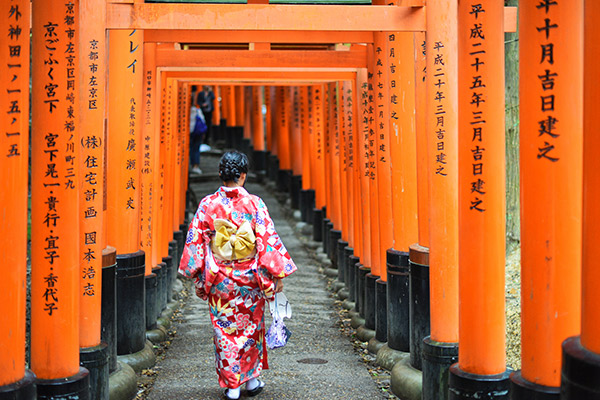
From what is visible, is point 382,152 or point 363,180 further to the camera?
point 363,180

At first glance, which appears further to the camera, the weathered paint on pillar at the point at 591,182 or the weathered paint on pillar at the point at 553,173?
the weathered paint on pillar at the point at 553,173

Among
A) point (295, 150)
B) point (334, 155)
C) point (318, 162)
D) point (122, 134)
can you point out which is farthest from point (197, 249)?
point (295, 150)

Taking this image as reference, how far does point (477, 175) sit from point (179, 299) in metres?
7.20

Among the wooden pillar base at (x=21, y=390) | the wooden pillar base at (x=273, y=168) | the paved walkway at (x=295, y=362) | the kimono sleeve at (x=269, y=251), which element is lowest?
the paved walkway at (x=295, y=362)

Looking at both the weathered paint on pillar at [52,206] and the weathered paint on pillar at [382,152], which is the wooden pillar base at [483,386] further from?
the weathered paint on pillar at [382,152]

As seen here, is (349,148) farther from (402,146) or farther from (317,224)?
(317,224)

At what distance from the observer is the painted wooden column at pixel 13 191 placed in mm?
3613

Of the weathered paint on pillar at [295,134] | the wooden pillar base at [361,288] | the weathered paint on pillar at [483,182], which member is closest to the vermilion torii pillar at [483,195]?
the weathered paint on pillar at [483,182]

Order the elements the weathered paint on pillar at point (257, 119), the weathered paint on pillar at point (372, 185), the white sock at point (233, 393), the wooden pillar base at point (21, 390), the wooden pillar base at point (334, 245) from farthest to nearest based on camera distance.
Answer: the weathered paint on pillar at point (257, 119), the wooden pillar base at point (334, 245), the weathered paint on pillar at point (372, 185), the white sock at point (233, 393), the wooden pillar base at point (21, 390)

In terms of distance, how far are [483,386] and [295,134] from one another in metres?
14.3

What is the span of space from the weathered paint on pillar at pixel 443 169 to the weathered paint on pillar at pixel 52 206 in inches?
90.5

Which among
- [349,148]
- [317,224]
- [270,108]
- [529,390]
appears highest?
[270,108]

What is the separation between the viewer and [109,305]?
6.02 m

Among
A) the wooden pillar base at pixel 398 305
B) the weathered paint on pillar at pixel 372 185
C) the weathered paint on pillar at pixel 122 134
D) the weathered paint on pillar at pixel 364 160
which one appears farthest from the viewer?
the weathered paint on pillar at pixel 364 160
